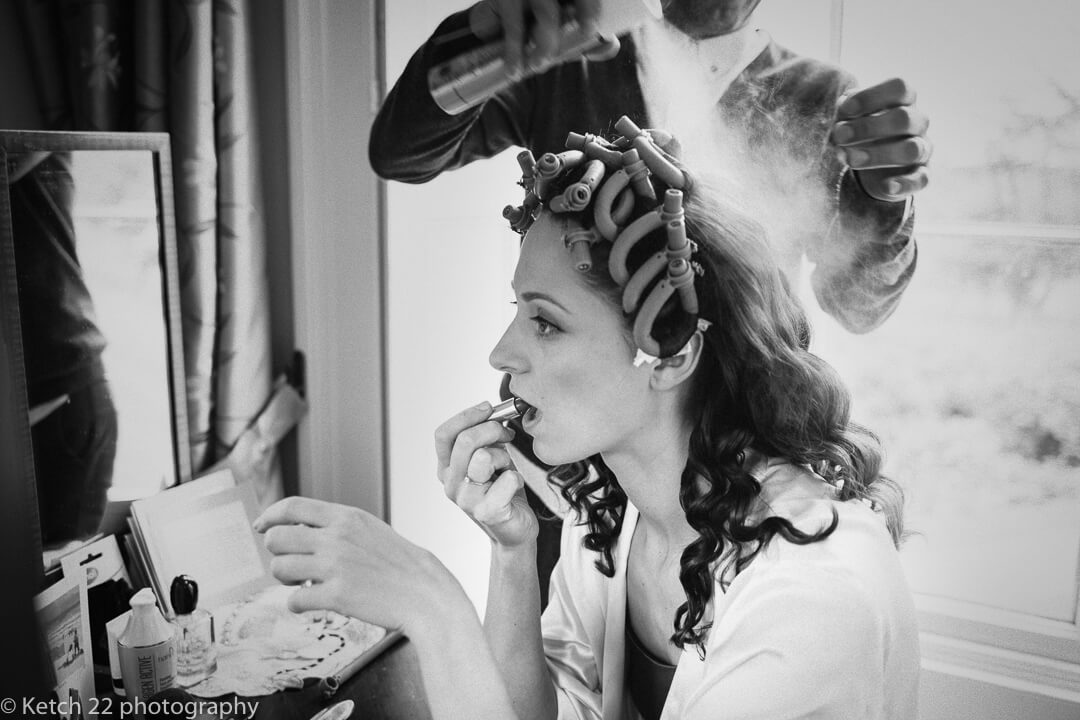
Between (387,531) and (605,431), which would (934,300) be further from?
(387,531)

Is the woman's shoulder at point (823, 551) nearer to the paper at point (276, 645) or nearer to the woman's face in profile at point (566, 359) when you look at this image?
the woman's face in profile at point (566, 359)

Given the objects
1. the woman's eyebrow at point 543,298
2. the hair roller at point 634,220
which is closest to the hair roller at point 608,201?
the hair roller at point 634,220

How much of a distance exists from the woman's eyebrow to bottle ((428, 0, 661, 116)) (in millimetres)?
261

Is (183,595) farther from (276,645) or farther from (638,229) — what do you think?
(638,229)

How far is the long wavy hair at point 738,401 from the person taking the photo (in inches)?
44.3

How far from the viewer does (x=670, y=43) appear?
4.36ft

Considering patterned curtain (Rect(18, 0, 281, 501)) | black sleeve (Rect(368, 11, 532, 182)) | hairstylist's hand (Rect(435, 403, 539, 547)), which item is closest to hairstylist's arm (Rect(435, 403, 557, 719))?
hairstylist's hand (Rect(435, 403, 539, 547))

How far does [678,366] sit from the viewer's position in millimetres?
1157

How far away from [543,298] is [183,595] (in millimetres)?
780

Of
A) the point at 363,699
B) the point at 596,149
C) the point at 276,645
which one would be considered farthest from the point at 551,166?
the point at 276,645

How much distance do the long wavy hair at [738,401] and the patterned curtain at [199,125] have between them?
0.72m

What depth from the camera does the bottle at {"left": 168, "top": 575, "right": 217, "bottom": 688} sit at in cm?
144

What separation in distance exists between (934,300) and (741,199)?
0.31 m

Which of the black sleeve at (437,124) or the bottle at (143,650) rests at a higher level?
the black sleeve at (437,124)
